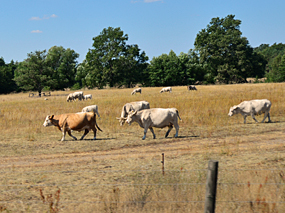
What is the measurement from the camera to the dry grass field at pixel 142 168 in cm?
776

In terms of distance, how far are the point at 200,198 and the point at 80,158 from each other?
6.89 meters

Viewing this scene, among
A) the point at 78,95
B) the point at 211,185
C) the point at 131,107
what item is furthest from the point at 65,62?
the point at 211,185

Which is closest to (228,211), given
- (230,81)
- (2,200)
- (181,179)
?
(181,179)

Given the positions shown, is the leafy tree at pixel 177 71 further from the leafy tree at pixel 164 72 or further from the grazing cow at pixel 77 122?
the grazing cow at pixel 77 122

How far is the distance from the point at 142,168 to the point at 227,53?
70.4 meters

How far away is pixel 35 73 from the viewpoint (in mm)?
62344

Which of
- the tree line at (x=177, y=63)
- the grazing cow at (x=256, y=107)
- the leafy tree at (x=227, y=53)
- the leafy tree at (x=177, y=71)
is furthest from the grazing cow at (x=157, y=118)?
the leafy tree at (x=177, y=71)

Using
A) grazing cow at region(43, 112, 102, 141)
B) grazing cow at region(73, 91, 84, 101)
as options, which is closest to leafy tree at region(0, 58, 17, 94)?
grazing cow at region(73, 91, 84, 101)

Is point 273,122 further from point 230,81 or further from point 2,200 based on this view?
point 230,81

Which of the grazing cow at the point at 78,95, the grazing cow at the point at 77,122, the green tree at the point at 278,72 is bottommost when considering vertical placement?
the grazing cow at the point at 77,122

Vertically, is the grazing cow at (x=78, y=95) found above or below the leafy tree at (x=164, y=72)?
below

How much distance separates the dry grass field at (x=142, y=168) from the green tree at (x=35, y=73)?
130 feet

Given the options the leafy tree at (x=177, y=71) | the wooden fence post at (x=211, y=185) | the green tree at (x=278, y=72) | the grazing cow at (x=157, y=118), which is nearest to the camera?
the wooden fence post at (x=211, y=185)

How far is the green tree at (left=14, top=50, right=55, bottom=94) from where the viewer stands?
62.1 meters
